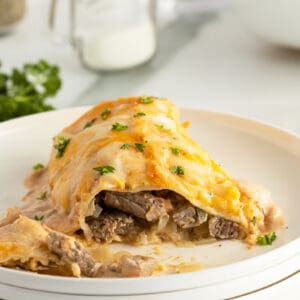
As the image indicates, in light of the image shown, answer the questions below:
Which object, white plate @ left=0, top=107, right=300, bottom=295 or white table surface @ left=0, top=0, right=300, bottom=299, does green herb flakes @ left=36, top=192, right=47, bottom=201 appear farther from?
white table surface @ left=0, top=0, right=300, bottom=299

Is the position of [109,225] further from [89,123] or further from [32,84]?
[32,84]

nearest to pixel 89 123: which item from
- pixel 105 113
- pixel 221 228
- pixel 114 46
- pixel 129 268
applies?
pixel 105 113

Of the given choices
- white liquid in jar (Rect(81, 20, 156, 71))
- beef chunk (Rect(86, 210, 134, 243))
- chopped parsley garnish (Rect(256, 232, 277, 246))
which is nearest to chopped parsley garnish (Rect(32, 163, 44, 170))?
beef chunk (Rect(86, 210, 134, 243))

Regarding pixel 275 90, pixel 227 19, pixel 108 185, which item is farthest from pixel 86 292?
pixel 227 19

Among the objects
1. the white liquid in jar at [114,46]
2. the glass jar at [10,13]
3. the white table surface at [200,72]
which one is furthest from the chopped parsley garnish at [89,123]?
the glass jar at [10,13]

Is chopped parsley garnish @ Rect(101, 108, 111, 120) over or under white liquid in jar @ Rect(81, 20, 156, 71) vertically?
over

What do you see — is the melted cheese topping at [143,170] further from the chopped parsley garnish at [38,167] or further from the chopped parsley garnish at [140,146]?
the chopped parsley garnish at [38,167]
